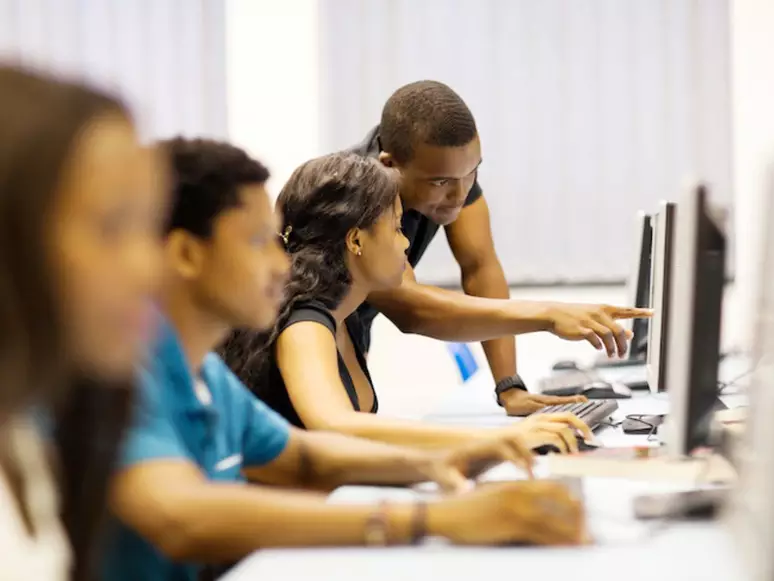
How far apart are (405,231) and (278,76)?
1.75m

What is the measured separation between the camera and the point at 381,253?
1798 millimetres

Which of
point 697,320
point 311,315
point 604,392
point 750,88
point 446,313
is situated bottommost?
point 604,392

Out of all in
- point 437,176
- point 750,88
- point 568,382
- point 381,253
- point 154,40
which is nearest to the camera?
point 381,253

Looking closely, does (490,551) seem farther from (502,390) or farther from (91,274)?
(502,390)

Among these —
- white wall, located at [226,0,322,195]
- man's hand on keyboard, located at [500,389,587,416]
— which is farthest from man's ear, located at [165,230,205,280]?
white wall, located at [226,0,322,195]

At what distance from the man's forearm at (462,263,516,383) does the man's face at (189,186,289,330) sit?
1440 mm

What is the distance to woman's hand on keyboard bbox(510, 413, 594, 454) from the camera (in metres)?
1.47

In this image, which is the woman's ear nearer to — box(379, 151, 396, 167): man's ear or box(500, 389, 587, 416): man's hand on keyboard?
box(379, 151, 396, 167): man's ear

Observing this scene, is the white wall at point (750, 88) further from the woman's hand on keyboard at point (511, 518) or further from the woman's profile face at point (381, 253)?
the woman's hand on keyboard at point (511, 518)

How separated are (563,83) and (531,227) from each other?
0.57 metres

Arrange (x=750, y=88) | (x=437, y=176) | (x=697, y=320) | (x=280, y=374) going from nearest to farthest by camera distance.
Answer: (x=697, y=320)
(x=280, y=374)
(x=437, y=176)
(x=750, y=88)

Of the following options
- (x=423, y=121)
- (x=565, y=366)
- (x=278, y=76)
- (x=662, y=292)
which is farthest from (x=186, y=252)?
(x=278, y=76)

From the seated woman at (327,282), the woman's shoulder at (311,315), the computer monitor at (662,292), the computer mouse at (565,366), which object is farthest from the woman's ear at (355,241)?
the computer mouse at (565,366)

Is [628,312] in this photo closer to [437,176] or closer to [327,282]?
[437,176]
